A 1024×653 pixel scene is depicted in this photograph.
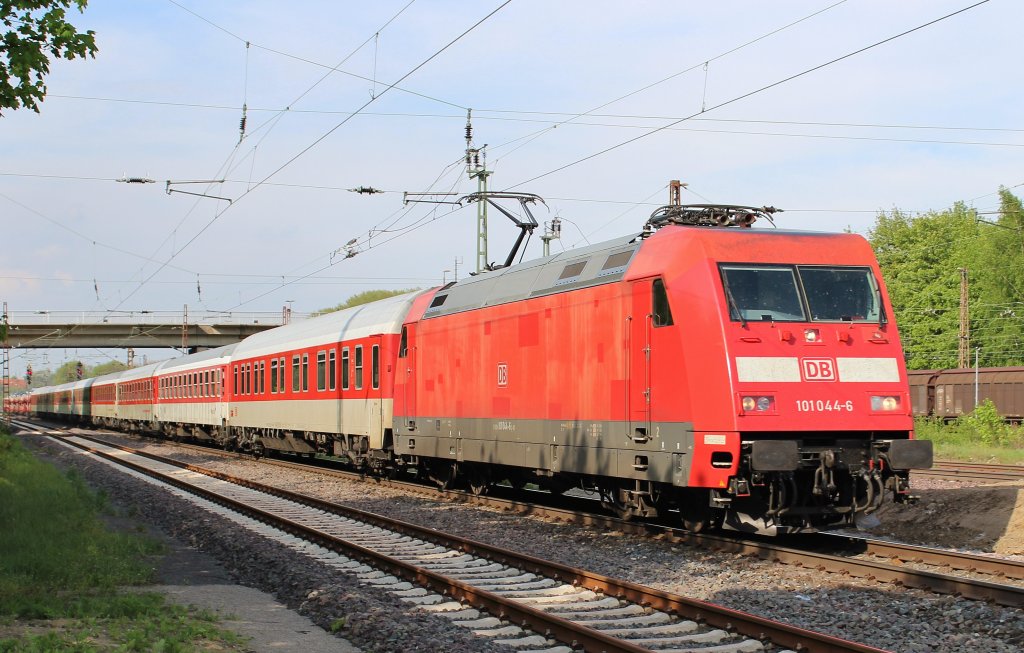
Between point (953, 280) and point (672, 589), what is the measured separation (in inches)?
2294

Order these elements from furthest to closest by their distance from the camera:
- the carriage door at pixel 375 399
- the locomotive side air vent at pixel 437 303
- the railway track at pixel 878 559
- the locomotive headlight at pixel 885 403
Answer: the carriage door at pixel 375 399 < the locomotive side air vent at pixel 437 303 < the locomotive headlight at pixel 885 403 < the railway track at pixel 878 559

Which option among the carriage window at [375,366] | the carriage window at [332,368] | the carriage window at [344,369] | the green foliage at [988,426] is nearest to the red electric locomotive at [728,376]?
the carriage window at [375,366]

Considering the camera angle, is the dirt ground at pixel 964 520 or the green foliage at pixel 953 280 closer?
the dirt ground at pixel 964 520

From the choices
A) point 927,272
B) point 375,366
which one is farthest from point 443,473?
point 927,272

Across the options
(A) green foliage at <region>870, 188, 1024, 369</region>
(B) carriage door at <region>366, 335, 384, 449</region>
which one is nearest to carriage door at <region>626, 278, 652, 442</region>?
(B) carriage door at <region>366, 335, 384, 449</region>

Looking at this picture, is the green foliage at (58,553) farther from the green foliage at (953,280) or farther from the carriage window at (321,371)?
the green foliage at (953,280)

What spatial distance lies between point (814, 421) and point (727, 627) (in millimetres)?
3960

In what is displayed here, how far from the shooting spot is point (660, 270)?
481 inches

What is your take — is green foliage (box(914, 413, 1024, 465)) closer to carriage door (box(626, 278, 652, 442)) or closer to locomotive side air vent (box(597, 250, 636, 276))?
locomotive side air vent (box(597, 250, 636, 276))

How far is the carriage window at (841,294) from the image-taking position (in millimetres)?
12102

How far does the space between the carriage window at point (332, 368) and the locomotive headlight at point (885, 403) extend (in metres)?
16.1

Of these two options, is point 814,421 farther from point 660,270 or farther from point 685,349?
point 660,270

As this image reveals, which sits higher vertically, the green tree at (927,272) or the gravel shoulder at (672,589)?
the green tree at (927,272)

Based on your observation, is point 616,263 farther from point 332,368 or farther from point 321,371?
point 321,371
